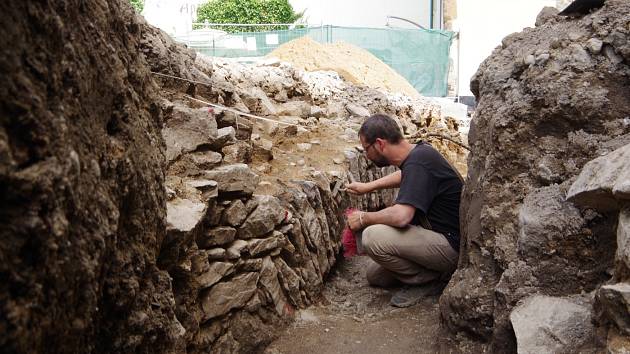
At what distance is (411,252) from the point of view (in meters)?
4.89

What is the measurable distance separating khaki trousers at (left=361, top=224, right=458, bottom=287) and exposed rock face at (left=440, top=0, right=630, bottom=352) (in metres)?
A: 0.96

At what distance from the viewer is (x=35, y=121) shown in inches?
60.9

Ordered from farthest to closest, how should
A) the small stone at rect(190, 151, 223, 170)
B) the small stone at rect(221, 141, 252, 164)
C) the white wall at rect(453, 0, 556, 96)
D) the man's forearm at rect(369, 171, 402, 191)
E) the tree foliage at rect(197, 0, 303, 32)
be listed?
the tree foliage at rect(197, 0, 303, 32) → the white wall at rect(453, 0, 556, 96) → the man's forearm at rect(369, 171, 402, 191) → the small stone at rect(221, 141, 252, 164) → the small stone at rect(190, 151, 223, 170)

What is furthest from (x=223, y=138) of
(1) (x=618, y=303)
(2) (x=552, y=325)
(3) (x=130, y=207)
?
(1) (x=618, y=303)

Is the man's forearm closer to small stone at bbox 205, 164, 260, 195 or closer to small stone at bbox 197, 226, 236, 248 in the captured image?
small stone at bbox 205, 164, 260, 195

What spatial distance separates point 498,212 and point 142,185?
2161 millimetres

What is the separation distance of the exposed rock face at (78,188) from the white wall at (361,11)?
3202 centimetres

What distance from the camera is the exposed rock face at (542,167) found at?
9.66 feet

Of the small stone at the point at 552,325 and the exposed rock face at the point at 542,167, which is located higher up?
the exposed rock face at the point at 542,167

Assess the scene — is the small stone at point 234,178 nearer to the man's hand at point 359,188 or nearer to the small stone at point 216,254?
the small stone at point 216,254

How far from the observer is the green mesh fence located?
15.9 m

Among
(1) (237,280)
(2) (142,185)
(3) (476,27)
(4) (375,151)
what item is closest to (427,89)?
(3) (476,27)

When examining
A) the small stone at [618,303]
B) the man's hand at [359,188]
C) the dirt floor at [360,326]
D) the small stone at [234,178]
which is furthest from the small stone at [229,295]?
the small stone at [618,303]

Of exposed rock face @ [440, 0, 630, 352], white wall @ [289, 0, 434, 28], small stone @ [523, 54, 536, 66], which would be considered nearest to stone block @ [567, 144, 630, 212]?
exposed rock face @ [440, 0, 630, 352]
